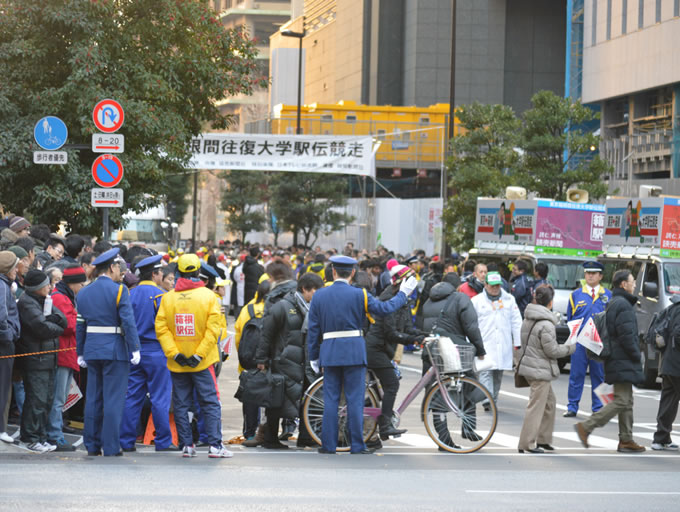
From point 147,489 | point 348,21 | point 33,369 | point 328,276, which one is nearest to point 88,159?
point 328,276

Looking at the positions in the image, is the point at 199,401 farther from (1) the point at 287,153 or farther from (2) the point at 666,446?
(1) the point at 287,153

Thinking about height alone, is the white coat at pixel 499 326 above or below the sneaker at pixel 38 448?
above

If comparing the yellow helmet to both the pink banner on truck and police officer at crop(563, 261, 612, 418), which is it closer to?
police officer at crop(563, 261, 612, 418)

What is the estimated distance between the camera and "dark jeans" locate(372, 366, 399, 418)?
1184 centimetres

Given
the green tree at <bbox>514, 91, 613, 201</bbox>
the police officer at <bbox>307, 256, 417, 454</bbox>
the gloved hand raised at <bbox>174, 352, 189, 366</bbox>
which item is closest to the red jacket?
the gloved hand raised at <bbox>174, 352, 189, 366</bbox>

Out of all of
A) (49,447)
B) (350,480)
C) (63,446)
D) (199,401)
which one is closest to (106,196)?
(63,446)

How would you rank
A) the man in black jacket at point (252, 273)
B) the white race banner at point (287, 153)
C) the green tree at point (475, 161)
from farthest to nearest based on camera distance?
1. the green tree at point (475, 161)
2. the white race banner at point (287, 153)
3. the man in black jacket at point (252, 273)

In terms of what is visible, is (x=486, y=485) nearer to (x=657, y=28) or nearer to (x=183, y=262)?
(x=183, y=262)

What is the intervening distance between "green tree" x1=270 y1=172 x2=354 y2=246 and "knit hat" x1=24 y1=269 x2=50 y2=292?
45.0 m

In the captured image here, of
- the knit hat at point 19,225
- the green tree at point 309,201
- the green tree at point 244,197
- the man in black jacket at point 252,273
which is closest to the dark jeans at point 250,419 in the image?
the knit hat at point 19,225

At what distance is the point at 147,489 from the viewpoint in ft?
29.7

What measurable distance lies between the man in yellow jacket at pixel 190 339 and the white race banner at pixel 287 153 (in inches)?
897

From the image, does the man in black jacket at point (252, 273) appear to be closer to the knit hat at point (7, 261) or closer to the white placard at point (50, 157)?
the white placard at point (50, 157)

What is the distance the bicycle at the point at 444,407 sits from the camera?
11.7 meters
